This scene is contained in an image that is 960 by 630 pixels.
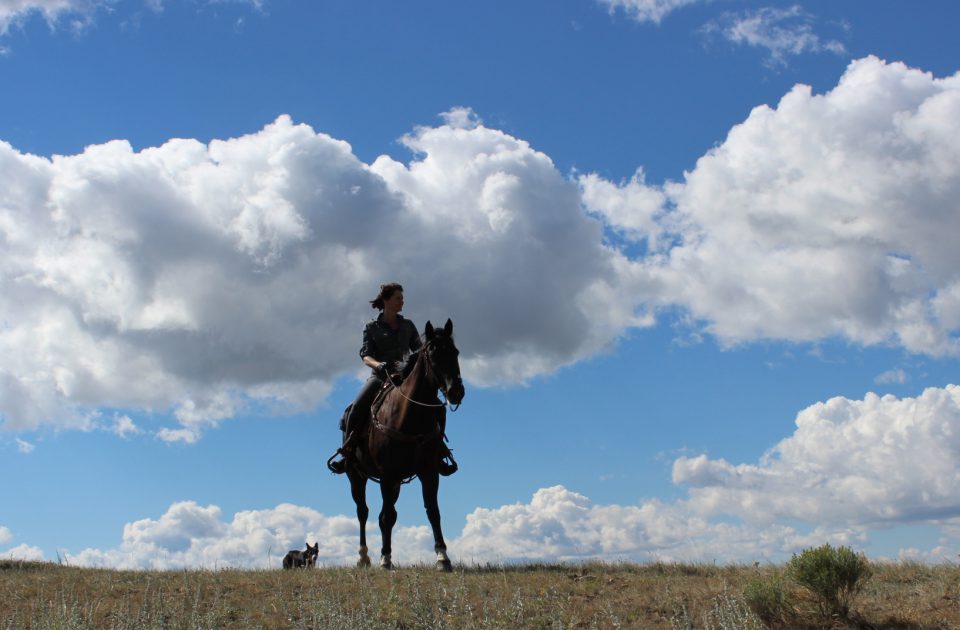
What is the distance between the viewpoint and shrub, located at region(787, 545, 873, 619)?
35.0ft

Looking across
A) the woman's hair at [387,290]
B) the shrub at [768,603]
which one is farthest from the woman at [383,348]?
the shrub at [768,603]

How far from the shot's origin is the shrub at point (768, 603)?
34.8 feet

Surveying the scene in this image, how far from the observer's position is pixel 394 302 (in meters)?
15.9

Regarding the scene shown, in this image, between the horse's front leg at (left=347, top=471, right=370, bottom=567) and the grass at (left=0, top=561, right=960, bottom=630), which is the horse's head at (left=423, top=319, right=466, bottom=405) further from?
the horse's front leg at (left=347, top=471, right=370, bottom=567)

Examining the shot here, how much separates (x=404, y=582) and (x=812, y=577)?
208 inches

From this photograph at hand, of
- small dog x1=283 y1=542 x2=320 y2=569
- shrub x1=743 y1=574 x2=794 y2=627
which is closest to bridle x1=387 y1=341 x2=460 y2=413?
shrub x1=743 y1=574 x2=794 y2=627

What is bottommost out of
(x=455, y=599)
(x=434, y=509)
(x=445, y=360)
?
(x=455, y=599)

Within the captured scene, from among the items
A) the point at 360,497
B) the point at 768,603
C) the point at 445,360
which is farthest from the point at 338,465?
the point at 768,603

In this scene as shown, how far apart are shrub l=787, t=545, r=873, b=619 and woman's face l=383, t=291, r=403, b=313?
802cm

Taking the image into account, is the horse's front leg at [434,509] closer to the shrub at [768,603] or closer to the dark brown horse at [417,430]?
the dark brown horse at [417,430]

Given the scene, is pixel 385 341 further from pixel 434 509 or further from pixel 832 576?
pixel 832 576

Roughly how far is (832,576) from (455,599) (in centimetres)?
445

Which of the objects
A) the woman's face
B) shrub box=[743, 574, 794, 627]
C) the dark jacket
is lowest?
shrub box=[743, 574, 794, 627]

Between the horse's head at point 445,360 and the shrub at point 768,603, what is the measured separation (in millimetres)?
5057
